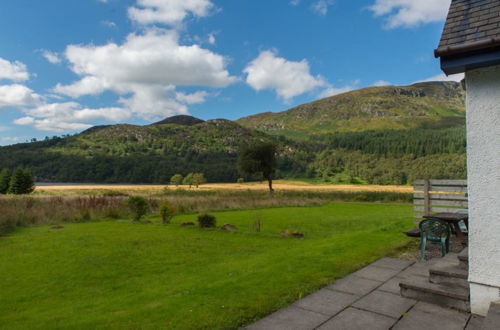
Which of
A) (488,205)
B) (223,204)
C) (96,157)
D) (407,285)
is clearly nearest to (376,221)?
(223,204)

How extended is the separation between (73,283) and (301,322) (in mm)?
4806

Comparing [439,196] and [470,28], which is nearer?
[470,28]

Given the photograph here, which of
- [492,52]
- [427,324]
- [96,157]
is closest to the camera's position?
[492,52]

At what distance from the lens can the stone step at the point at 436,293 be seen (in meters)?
4.21

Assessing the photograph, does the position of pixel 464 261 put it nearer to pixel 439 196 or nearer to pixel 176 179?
pixel 439 196

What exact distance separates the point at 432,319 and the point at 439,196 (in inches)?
302

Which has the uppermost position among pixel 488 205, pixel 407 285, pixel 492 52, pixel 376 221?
pixel 492 52

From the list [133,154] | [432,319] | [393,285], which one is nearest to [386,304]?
[432,319]

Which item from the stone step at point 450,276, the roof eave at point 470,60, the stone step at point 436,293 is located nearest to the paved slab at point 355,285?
the stone step at point 436,293

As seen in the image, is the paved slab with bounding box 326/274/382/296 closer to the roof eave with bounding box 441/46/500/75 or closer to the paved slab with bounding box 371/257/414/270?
the paved slab with bounding box 371/257/414/270

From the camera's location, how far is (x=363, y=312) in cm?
428

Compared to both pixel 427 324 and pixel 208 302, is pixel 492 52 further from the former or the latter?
pixel 208 302

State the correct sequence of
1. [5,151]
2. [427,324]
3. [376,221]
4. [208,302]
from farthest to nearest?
[5,151]
[376,221]
[208,302]
[427,324]

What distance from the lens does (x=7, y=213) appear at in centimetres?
1412
